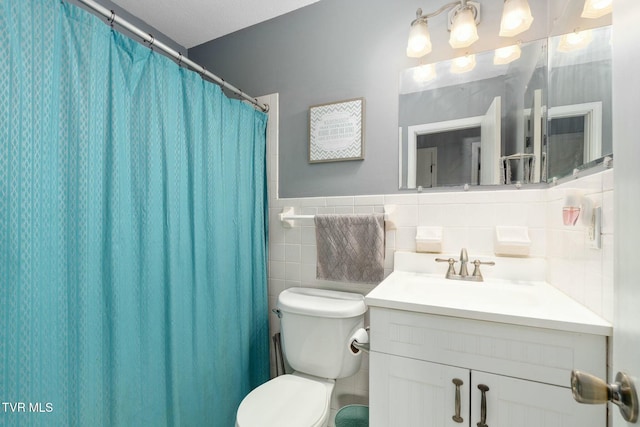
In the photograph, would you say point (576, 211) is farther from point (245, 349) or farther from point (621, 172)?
point (245, 349)

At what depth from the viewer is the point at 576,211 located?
76 centimetres

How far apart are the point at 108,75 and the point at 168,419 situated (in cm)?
130

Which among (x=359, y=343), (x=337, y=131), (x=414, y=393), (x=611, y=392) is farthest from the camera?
(x=337, y=131)

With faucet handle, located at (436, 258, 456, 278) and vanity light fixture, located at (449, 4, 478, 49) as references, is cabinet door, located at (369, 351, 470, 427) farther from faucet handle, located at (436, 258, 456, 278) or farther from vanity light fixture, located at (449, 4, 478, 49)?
vanity light fixture, located at (449, 4, 478, 49)

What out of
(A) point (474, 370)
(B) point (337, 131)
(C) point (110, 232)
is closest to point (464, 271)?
(A) point (474, 370)

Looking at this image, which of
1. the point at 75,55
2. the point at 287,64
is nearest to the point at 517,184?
the point at 287,64

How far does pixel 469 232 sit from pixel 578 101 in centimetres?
59

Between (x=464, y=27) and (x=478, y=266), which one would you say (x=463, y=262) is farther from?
(x=464, y=27)

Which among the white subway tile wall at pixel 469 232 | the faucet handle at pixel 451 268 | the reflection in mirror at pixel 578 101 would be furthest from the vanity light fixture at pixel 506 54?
the faucet handle at pixel 451 268

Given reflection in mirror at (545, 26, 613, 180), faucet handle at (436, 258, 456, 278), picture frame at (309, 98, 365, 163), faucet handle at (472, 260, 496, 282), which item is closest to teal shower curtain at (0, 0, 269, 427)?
picture frame at (309, 98, 365, 163)

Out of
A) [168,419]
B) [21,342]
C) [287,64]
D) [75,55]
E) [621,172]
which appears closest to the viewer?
[621,172]

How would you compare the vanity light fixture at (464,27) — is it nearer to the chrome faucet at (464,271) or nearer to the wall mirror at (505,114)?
the wall mirror at (505,114)

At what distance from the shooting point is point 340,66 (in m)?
1.51

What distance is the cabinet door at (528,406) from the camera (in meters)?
0.67
